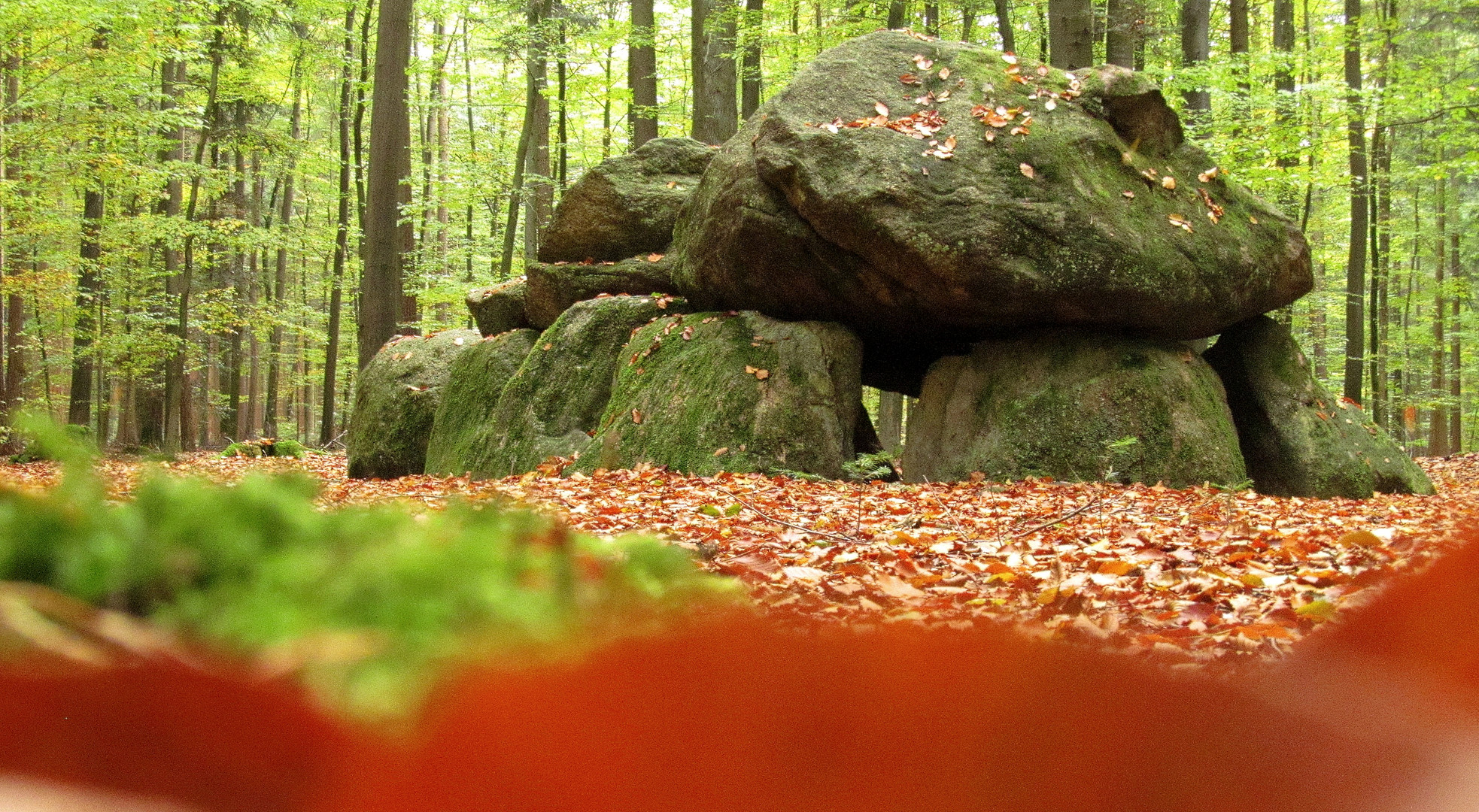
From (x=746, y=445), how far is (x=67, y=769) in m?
6.62

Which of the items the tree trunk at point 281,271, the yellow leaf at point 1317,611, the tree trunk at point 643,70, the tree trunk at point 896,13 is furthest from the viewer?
the tree trunk at point 281,271

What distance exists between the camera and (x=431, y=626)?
0.82 meters

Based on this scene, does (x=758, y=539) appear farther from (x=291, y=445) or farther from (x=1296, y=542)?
(x=291, y=445)

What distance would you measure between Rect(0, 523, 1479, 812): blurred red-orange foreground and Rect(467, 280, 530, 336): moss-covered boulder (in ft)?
34.0

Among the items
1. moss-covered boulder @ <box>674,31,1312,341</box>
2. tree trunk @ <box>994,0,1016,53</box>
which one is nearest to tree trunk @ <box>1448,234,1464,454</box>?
tree trunk @ <box>994,0,1016,53</box>

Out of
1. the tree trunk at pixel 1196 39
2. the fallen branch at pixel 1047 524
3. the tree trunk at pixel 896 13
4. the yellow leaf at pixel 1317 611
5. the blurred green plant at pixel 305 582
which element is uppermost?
the tree trunk at pixel 896 13

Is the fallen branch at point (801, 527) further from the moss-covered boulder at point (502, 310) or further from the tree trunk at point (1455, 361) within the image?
the tree trunk at point (1455, 361)

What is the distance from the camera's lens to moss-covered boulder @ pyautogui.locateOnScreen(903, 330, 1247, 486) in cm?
729

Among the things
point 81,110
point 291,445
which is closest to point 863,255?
point 291,445

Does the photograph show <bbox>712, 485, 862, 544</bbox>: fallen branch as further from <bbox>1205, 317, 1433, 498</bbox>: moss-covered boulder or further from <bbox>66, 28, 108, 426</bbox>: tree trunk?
<bbox>66, 28, 108, 426</bbox>: tree trunk

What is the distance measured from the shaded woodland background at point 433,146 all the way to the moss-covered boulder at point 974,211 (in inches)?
106

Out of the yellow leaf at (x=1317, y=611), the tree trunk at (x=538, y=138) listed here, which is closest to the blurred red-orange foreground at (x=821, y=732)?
the yellow leaf at (x=1317, y=611)

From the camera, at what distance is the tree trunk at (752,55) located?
Result: 1263 cm

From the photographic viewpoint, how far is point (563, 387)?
29.6 ft
